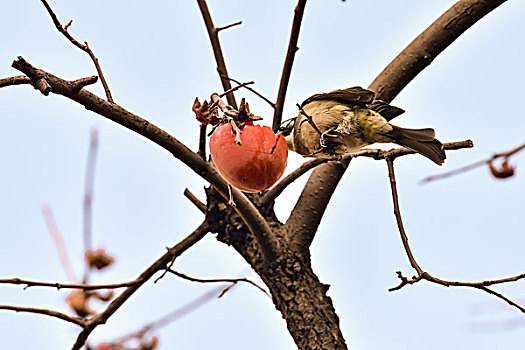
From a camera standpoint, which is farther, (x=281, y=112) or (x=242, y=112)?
(x=281, y=112)

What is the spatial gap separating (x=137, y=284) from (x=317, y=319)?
598 millimetres

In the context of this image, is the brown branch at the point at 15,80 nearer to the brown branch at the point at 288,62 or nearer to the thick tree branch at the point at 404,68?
the brown branch at the point at 288,62

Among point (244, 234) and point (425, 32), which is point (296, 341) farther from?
point (425, 32)

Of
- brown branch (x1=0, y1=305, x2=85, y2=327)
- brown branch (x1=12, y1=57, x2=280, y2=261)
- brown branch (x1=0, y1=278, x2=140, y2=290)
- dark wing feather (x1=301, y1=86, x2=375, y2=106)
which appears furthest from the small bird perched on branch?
brown branch (x1=0, y1=305, x2=85, y2=327)

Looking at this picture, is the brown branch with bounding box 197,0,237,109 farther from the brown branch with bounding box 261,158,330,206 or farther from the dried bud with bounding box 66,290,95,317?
the dried bud with bounding box 66,290,95,317

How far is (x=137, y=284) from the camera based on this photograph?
181 centimetres

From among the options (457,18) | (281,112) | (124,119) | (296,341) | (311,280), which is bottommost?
(296,341)

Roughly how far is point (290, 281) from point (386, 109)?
2.15 feet

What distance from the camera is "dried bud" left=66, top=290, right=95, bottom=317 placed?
1765 mm

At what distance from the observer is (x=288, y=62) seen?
1.73 metres

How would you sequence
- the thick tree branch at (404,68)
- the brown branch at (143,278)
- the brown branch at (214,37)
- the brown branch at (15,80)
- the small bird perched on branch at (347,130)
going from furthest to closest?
the brown branch at (214,37) < the thick tree branch at (404,68) < the brown branch at (143,278) < the small bird perched on branch at (347,130) < the brown branch at (15,80)

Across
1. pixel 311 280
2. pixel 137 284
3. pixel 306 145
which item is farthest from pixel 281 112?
pixel 137 284

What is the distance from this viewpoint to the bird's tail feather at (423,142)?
1.62 meters

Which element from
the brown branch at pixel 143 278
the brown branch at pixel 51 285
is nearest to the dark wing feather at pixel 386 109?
the brown branch at pixel 143 278
